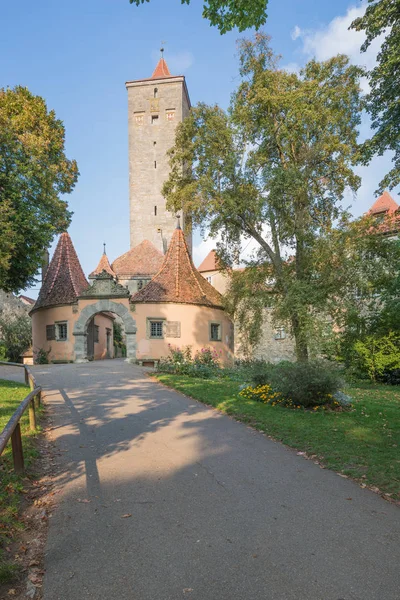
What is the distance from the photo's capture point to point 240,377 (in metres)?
16.7

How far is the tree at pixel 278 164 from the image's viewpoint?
1669cm

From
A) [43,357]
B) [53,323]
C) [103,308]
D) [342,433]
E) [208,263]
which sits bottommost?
[342,433]

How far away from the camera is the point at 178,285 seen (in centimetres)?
2248

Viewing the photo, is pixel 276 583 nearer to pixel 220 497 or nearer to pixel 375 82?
pixel 220 497

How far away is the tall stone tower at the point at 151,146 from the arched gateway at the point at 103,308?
1946 centimetres

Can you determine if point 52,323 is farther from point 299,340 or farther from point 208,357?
point 299,340

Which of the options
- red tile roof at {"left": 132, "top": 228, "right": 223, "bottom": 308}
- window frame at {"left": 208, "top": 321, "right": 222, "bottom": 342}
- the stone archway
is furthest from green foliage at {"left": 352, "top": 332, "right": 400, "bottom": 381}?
the stone archway

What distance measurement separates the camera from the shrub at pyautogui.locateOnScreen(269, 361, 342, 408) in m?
9.09

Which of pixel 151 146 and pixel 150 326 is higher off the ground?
pixel 151 146

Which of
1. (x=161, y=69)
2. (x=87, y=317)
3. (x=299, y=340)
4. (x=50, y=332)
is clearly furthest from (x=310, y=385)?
(x=161, y=69)

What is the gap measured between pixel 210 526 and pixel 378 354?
15802 millimetres

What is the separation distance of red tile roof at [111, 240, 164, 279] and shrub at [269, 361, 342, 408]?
83.0 feet

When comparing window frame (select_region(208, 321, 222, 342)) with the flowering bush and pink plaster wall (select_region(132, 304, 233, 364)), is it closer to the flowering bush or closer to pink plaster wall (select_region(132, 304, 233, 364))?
pink plaster wall (select_region(132, 304, 233, 364))

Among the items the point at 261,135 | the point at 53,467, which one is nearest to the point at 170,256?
the point at 261,135
